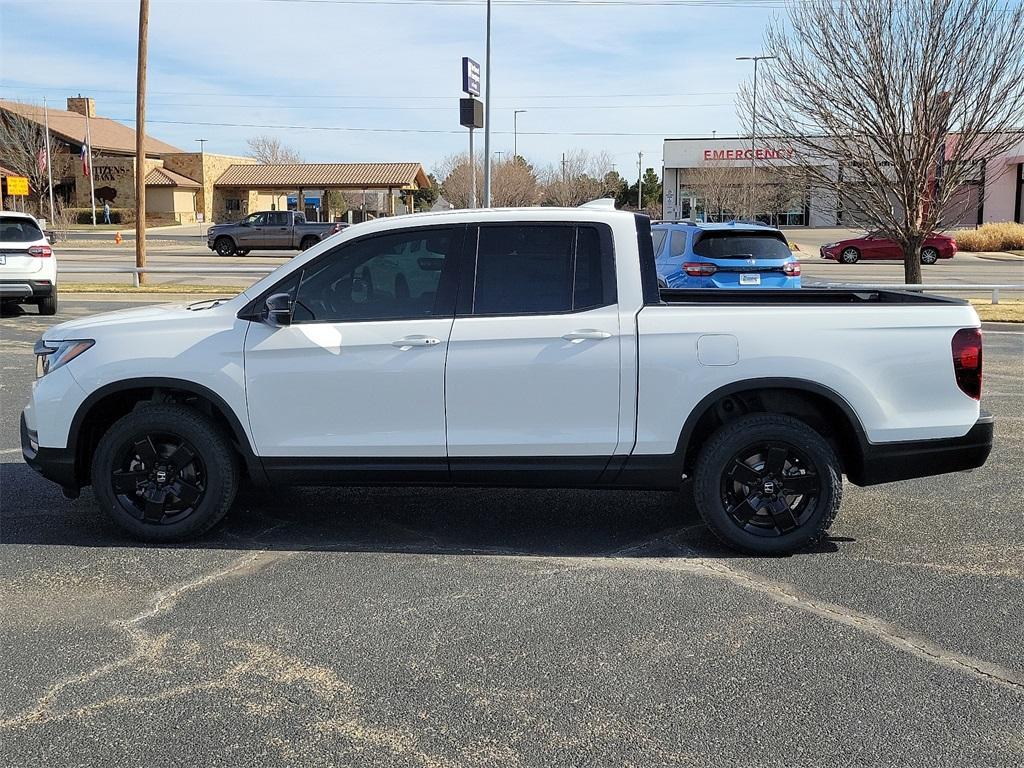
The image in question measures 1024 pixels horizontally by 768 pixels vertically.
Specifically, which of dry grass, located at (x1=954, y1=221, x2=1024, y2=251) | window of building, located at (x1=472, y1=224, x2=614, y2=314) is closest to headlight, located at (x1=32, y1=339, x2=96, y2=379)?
window of building, located at (x1=472, y1=224, x2=614, y2=314)

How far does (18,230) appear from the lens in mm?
15930

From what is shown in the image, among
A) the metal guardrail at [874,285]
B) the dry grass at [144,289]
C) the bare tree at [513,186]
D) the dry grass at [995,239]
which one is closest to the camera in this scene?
the metal guardrail at [874,285]

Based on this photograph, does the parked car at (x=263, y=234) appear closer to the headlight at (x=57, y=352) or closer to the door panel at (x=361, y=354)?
the headlight at (x=57, y=352)

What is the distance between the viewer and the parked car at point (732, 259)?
1326 cm

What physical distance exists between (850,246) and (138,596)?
126ft

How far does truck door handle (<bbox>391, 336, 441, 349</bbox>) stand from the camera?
5.24m

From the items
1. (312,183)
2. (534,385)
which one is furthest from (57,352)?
(312,183)

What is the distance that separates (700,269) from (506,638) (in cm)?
968

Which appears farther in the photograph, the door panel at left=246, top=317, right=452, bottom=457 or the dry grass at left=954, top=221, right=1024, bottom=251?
the dry grass at left=954, top=221, right=1024, bottom=251

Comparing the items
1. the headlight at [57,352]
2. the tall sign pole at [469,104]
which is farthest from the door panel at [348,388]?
the tall sign pole at [469,104]

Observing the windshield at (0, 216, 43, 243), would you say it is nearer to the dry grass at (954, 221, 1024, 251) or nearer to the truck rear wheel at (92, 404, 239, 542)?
the truck rear wheel at (92, 404, 239, 542)

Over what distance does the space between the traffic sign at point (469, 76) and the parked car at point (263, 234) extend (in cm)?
2101

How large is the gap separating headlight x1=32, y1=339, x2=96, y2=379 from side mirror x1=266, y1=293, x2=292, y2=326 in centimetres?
98

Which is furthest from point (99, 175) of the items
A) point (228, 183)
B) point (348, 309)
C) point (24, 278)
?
point (348, 309)
